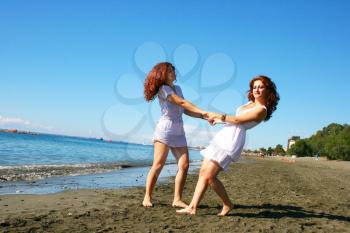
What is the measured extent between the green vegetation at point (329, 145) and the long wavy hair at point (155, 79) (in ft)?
278

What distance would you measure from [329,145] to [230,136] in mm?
90189

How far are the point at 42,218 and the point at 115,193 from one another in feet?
9.91

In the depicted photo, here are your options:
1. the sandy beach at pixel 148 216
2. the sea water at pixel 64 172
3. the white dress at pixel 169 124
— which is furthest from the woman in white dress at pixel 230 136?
the sea water at pixel 64 172

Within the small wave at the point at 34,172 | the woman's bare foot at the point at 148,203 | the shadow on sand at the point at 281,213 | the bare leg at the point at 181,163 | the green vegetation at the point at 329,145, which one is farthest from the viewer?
the green vegetation at the point at 329,145

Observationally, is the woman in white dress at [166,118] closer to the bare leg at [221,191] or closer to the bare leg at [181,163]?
the bare leg at [181,163]

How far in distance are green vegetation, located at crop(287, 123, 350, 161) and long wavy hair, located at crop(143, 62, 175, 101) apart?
8477 cm

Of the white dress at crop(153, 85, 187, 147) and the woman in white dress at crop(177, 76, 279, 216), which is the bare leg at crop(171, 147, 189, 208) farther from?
the woman in white dress at crop(177, 76, 279, 216)

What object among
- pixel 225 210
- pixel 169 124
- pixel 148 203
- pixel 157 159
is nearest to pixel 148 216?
pixel 148 203

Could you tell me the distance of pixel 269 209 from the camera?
21.9ft

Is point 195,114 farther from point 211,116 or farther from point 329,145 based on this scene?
point 329,145

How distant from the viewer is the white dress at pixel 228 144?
17.5ft

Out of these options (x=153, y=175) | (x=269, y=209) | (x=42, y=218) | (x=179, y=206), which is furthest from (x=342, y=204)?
(x=42, y=218)

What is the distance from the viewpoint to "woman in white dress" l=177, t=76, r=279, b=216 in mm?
5344

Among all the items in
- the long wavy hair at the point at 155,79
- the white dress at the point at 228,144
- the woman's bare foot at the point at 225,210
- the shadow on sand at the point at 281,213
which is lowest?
the shadow on sand at the point at 281,213
